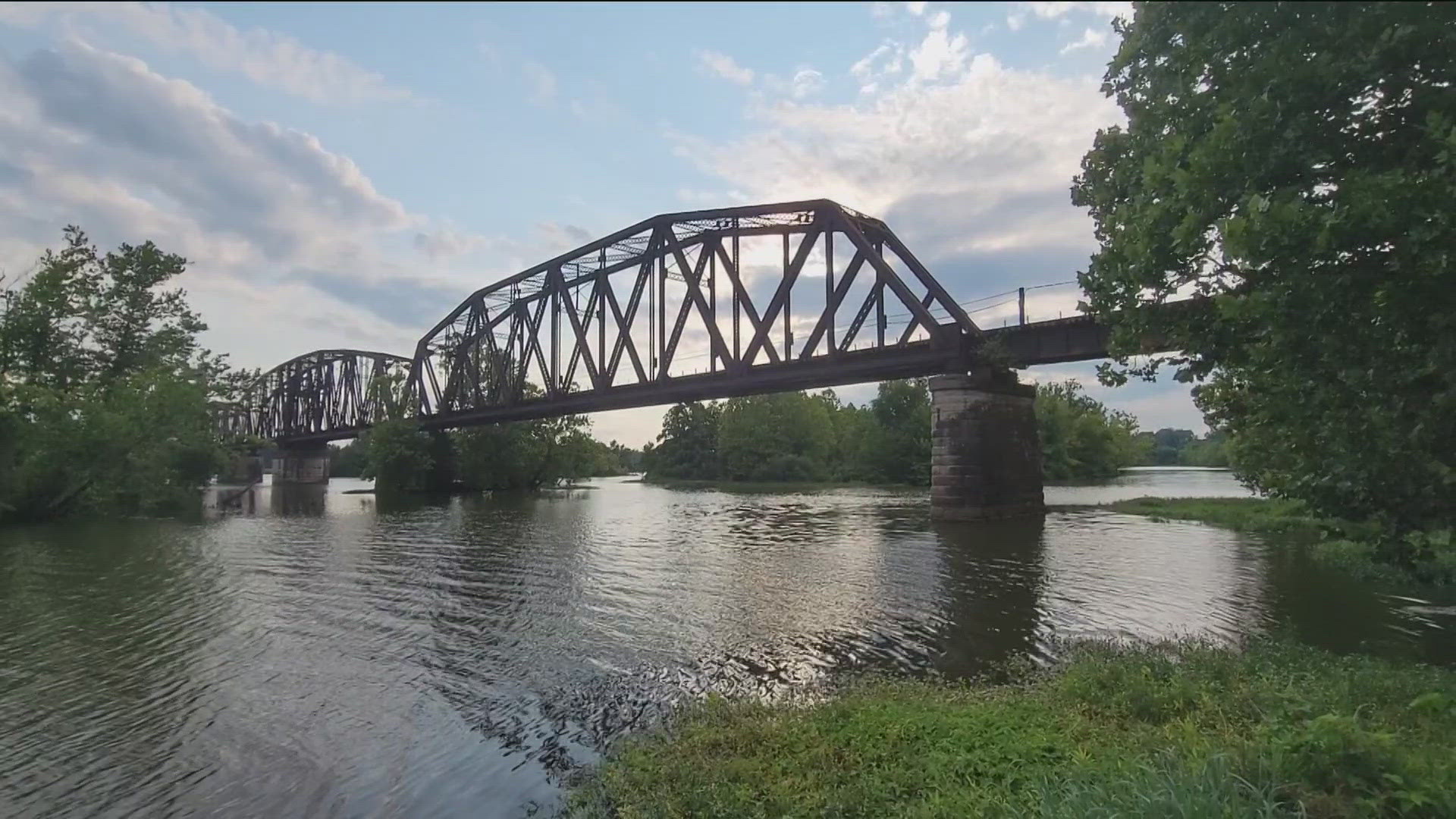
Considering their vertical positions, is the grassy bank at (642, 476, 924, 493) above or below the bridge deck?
below

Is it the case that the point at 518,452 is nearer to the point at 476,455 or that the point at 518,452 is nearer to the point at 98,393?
the point at 476,455

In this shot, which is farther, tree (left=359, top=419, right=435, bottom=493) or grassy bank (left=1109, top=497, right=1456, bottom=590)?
tree (left=359, top=419, right=435, bottom=493)

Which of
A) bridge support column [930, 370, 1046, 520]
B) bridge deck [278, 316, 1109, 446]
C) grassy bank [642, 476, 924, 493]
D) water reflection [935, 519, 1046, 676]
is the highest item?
bridge deck [278, 316, 1109, 446]

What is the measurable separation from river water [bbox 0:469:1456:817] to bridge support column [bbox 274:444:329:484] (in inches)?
3821

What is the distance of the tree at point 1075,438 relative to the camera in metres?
94.0

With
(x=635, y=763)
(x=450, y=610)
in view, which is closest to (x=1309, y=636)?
(x=635, y=763)

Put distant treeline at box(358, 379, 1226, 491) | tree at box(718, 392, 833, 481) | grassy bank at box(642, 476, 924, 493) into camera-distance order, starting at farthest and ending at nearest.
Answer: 1. tree at box(718, 392, 833, 481)
2. grassy bank at box(642, 476, 924, 493)
3. distant treeline at box(358, 379, 1226, 491)

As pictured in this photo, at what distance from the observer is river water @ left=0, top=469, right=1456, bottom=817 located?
8633mm

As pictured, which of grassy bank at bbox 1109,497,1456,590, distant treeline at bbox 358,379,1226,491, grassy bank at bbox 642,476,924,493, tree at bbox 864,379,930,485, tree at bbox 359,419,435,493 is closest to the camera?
grassy bank at bbox 1109,497,1456,590

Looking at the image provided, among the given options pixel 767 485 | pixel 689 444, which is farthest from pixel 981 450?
pixel 689 444

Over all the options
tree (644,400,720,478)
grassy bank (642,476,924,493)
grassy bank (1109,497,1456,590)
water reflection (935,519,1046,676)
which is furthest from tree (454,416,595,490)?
water reflection (935,519,1046,676)

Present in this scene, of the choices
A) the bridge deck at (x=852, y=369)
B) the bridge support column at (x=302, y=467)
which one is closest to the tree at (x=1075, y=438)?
the bridge deck at (x=852, y=369)

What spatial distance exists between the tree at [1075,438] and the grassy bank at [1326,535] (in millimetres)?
44090

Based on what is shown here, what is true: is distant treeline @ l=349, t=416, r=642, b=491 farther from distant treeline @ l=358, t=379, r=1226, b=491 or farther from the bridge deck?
the bridge deck
